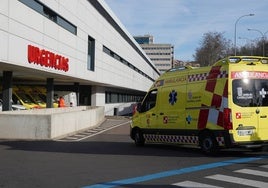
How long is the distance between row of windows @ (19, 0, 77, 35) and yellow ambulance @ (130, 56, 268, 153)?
11.4 metres

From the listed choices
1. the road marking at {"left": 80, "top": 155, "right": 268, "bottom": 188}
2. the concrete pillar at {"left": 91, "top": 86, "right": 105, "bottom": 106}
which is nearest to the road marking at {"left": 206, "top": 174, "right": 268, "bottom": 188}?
the road marking at {"left": 80, "top": 155, "right": 268, "bottom": 188}

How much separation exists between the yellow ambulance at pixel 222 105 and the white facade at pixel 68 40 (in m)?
9.13

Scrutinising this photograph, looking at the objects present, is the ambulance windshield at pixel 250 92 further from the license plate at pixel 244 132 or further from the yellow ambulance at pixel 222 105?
the license plate at pixel 244 132

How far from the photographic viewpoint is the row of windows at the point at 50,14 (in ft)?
79.5

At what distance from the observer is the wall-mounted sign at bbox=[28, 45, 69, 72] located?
24.1 m

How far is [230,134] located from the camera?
42.5 feet

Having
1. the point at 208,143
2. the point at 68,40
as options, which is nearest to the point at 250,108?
the point at 208,143

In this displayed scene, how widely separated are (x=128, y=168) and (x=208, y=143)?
3375mm

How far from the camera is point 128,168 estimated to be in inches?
442

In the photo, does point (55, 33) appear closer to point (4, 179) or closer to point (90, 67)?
point (90, 67)

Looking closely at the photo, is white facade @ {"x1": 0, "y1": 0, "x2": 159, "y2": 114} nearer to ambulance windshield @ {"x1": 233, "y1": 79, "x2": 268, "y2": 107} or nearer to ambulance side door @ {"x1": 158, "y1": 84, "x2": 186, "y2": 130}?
ambulance side door @ {"x1": 158, "y1": 84, "x2": 186, "y2": 130}

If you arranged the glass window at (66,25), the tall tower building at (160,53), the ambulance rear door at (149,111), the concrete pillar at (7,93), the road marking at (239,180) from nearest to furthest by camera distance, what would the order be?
1. the road marking at (239,180)
2. the ambulance rear door at (149,111)
3. the concrete pillar at (7,93)
4. the glass window at (66,25)
5. the tall tower building at (160,53)

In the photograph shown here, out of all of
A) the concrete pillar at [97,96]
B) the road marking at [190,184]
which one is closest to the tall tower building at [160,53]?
the concrete pillar at [97,96]

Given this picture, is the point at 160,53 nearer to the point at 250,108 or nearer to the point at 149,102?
the point at 149,102
